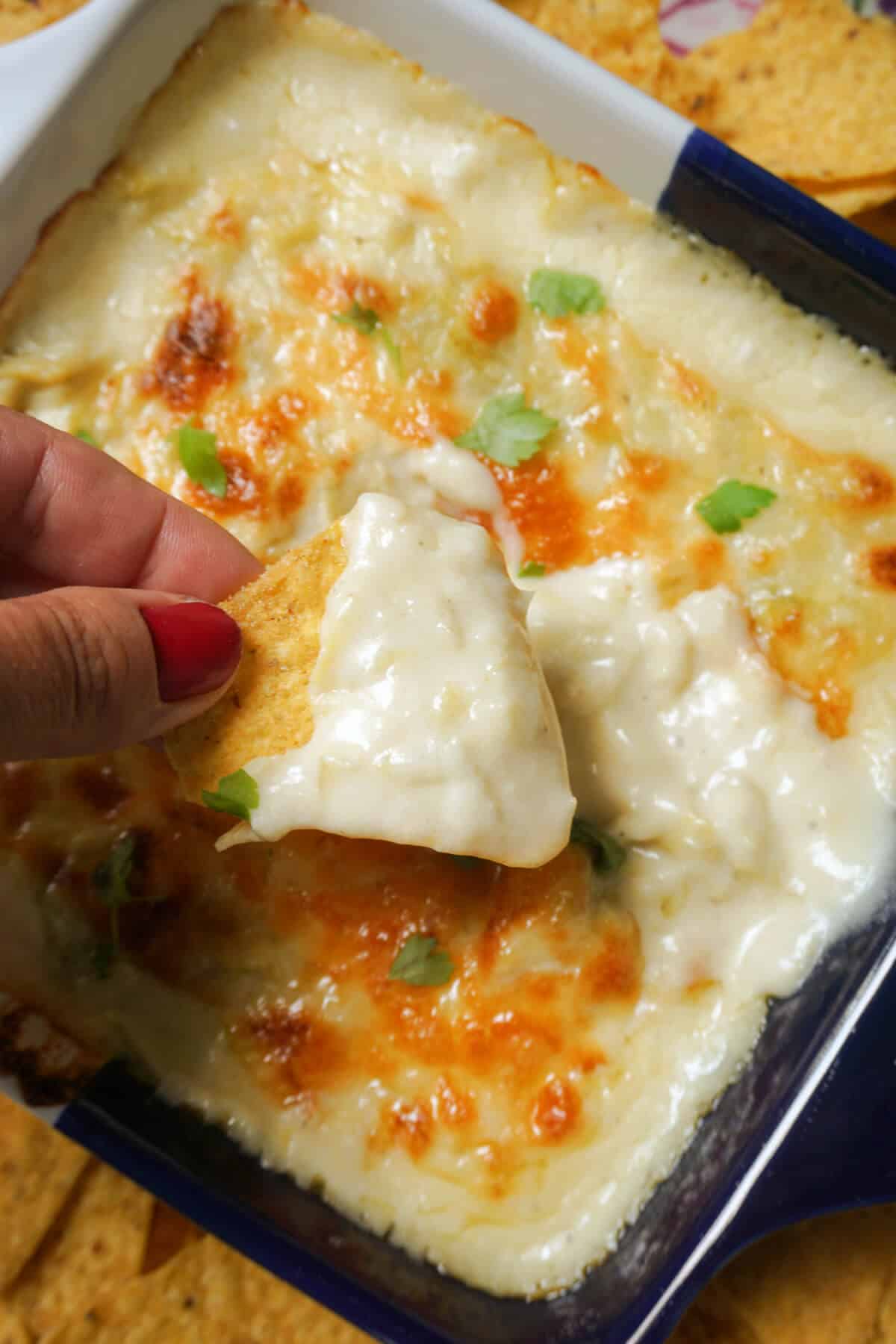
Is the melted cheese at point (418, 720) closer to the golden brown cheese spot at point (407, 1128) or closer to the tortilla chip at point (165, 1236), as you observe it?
the golden brown cheese spot at point (407, 1128)

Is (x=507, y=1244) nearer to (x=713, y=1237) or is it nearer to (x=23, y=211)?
(x=713, y=1237)

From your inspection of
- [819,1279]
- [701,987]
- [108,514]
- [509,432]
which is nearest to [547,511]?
[509,432]

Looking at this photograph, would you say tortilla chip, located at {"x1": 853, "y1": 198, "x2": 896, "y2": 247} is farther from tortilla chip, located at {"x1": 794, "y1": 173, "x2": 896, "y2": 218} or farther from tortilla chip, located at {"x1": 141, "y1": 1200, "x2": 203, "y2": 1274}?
tortilla chip, located at {"x1": 141, "y1": 1200, "x2": 203, "y2": 1274}

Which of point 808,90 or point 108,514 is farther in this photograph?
point 808,90

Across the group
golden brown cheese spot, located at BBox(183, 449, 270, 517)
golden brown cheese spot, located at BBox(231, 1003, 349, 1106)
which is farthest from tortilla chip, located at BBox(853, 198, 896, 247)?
golden brown cheese spot, located at BBox(231, 1003, 349, 1106)

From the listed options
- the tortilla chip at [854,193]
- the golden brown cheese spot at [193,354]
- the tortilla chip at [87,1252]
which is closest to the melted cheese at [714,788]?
the golden brown cheese spot at [193,354]

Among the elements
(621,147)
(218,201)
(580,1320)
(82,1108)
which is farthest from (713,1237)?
(218,201)

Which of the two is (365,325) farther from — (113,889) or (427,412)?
(113,889)
